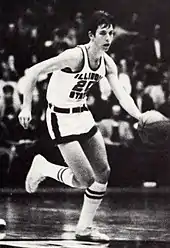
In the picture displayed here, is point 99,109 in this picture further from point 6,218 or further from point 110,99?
point 6,218

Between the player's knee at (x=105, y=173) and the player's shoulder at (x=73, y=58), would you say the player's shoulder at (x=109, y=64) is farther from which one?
the player's knee at (x=105, y=173)

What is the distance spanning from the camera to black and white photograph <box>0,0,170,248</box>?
299cm

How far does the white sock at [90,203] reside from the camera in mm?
3002

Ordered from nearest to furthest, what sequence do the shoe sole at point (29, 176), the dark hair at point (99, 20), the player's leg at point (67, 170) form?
the player's leg at point (67, 170)
the dark hair at point (99, 20)
the shoe sole at point (29, 176)

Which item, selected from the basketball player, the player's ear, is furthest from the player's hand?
the player's ear

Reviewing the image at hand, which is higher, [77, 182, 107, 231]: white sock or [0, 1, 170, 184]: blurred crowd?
[0, 1, 170, 184]: blurred crowd

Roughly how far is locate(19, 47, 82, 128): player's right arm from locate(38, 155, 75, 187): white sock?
9.2 inches

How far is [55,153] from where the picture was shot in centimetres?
311

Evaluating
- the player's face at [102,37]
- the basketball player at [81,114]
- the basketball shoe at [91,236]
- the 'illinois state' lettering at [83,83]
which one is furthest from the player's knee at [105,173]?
the player's face at [102,37]

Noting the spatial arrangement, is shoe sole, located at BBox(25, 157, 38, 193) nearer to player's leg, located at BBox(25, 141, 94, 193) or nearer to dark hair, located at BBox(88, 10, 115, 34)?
player's leg, located at BBox(25, 141, 94, 193)

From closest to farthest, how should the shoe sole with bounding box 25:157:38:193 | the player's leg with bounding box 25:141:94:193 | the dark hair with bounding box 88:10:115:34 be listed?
1. the player's leg with bounding box 25:141:94:193
2. the dark hair with bounding box 88:10:115:34
3. the shoe sole with bounding box 25:157:38:193

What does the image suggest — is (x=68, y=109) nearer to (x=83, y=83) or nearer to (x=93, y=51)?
(x=83, y=83)

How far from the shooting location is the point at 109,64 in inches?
121

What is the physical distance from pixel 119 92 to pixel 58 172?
493 millimetres
